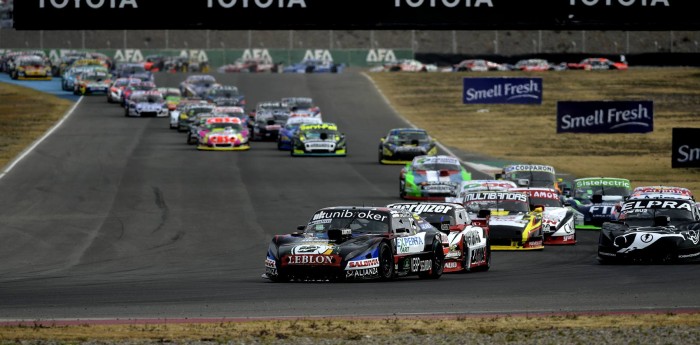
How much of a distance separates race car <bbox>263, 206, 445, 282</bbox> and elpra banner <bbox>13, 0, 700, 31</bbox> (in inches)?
133

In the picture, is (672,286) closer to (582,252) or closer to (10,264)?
(582,252)

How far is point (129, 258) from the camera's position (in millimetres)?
28344

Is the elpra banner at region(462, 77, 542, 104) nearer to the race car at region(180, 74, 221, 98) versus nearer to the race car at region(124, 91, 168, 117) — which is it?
the race car at region(124, 91, 168, 117)

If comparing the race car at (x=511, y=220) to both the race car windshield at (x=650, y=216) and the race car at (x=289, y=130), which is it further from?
the race car at (x=289, y=130)

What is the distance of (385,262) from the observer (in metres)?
22.1

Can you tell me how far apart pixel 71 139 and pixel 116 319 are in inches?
1805

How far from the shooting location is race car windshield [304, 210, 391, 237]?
2255 centimetres

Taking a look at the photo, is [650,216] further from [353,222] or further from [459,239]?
[353,222]

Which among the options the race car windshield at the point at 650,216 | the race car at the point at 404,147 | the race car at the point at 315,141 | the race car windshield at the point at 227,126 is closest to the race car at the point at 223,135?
the race car windshield at the point at 227,126

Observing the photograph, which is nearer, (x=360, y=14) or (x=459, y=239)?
(x=360, y=14)

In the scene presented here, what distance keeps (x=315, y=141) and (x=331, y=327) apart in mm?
40244

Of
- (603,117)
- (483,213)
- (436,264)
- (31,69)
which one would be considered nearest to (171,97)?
(31,69)

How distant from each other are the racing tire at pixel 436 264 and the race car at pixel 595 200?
12.4m

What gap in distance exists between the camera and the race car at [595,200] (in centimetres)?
3638
